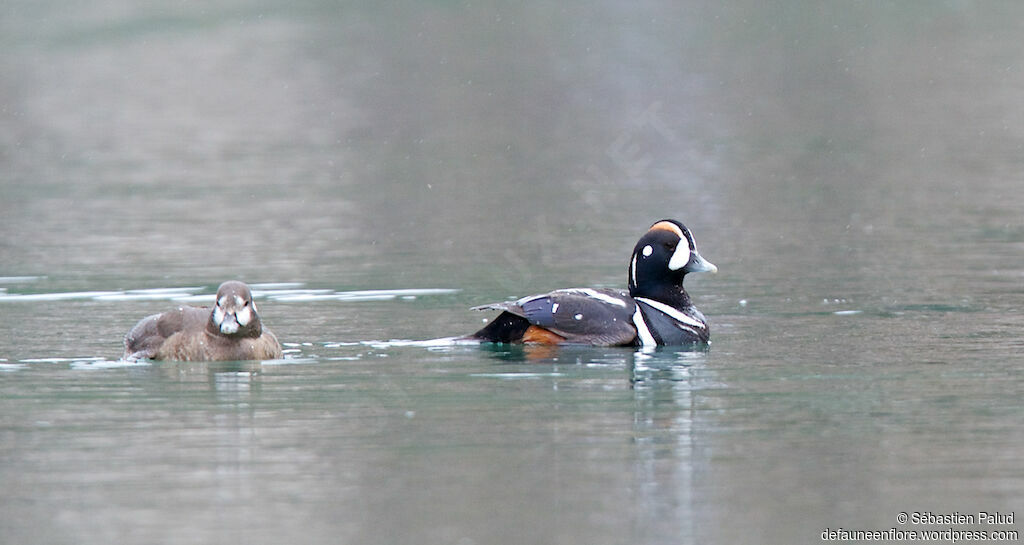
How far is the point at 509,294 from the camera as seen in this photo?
49.5 ft

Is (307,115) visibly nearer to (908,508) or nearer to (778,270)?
(778,270)

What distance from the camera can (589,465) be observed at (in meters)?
8.86

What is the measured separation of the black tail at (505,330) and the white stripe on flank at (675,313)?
97 cm

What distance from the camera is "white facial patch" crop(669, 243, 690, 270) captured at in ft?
44.0

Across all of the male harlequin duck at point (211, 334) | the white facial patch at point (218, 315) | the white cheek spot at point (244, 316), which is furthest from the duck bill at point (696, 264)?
the white facial patch at point (218, 315)

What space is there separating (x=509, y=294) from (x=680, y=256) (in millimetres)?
2141

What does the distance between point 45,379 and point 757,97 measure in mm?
25252

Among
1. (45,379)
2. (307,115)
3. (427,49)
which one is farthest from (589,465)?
(427,49)

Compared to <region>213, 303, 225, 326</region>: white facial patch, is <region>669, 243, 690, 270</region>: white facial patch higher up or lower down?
higher up

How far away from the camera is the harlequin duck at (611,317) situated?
42.3 feet

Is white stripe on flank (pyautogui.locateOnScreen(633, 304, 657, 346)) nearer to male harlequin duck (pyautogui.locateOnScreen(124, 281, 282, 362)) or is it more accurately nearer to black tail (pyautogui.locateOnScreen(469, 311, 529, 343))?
black tail (pyautogui.locateOnScreen(469, 311, 529, 343))

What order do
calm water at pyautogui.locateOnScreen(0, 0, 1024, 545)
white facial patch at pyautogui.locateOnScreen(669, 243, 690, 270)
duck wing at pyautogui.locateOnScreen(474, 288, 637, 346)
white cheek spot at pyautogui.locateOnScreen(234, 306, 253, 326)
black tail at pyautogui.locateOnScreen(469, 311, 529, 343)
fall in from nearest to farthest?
1. calm water at pyautogui.locateOnScreen(0, 0, 1024, 545)
2. white cheek spot at pyautogui.locateOnScreen(234, 306, 253, 326)
3. duck wing at pyautogui.locateOnScreen(474, 288, 637, 346)
4. black tail at pyautogui.locateOnScreen(469, 311, 529, 343)
5. white facial patch at pyautogui.locateOnScreen(669, 243, 690, 270)

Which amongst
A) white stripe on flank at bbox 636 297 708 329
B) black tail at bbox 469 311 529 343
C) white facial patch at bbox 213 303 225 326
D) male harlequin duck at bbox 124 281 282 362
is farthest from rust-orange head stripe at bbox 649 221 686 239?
white facial patch at bbox 213 303 225 326

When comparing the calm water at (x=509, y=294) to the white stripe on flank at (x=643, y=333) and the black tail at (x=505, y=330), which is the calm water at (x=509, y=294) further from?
the white stripe on flank at (x=643, y=333)
